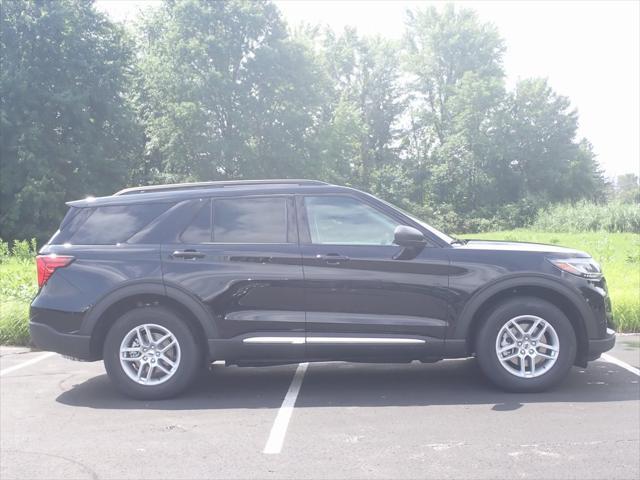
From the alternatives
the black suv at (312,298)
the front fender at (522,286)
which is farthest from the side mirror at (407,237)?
the front fender at (522,286)

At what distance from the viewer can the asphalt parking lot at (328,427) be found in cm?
443

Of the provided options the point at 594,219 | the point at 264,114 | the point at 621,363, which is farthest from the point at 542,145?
the point at 621,363

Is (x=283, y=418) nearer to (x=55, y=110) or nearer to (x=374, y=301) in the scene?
(x=374, y=301)

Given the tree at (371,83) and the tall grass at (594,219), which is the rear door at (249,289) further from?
the tree at (371,83)

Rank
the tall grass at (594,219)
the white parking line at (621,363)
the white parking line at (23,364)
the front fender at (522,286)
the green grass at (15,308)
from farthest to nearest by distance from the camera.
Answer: the tall grass at (594,219)
the green grass at (15,308)
the white parking line at (23,364)
the white parking line at (621,363)
the front fender at (522,286)

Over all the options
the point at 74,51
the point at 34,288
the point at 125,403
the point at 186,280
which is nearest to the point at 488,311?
the point at 186,280

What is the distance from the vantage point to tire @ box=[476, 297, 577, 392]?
19.6 feet

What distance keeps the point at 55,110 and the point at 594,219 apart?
102 ft

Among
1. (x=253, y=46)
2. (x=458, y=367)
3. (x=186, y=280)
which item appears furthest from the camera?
(x=253, y=46)

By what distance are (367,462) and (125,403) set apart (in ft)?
8.25

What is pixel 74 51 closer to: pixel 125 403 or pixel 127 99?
pixel 127 99

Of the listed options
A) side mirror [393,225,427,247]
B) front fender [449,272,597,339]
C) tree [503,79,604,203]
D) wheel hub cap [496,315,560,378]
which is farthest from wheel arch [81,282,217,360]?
tree [503,79,604,203]

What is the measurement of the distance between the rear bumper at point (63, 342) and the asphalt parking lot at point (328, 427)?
0.44m

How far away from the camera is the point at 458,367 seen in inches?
284
